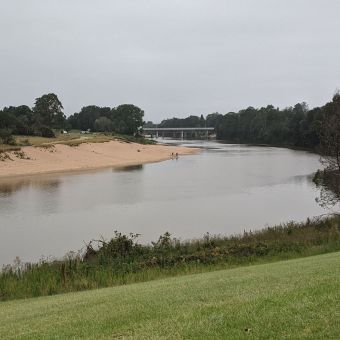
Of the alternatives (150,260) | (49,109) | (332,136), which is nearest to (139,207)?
(332,136)

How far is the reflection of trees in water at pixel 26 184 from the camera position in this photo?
3966cm

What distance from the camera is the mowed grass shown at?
16.8 feet

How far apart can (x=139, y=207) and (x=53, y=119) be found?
84.0 meters

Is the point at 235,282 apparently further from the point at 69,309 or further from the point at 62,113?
the point at 62,113

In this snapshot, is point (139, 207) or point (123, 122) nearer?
point (139, 207)

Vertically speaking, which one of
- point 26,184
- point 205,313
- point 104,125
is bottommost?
point 26,184

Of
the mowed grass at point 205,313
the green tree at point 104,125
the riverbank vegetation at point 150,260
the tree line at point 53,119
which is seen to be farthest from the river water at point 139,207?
the green tree at point 104,125

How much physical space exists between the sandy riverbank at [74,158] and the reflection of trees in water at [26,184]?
371 centimetres

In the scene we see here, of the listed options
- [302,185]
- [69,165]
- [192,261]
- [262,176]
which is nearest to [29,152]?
[69,165]

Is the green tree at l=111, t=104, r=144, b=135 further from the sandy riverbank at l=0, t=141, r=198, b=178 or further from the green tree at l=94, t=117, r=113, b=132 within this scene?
the sandy riverbank at l=0, t=141, r=198, b=178

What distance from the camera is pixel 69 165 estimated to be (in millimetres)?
58438

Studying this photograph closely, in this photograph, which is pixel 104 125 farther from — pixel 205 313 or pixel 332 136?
pixel 205 313

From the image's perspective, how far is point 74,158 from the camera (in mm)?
63719

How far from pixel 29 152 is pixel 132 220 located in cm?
3801
